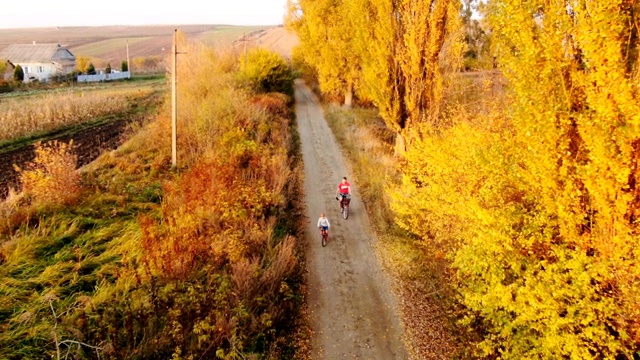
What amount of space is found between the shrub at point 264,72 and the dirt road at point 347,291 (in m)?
17.8

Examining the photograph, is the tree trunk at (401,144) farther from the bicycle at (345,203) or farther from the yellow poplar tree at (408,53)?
the bicycle at (345,203)

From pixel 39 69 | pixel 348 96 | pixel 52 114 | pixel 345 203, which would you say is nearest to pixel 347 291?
pixel 345 203

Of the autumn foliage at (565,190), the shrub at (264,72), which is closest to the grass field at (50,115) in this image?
the shrub at (264,72)

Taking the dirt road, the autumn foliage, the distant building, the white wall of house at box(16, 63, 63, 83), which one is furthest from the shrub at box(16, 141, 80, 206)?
the white wall of house at box(16, 63, 63, 83)

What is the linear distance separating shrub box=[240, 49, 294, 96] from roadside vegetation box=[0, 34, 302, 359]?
55.3 ft

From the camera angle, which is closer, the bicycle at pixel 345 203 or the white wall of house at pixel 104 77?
the bicycle at pixel 345 203

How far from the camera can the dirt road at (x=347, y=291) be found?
8508 millimetres

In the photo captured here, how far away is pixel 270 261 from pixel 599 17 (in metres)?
8.22

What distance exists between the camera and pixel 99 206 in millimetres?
12523

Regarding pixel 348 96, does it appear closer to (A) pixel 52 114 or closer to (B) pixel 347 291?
(A) pixel 52 114

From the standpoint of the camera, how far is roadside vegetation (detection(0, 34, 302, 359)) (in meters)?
7.00

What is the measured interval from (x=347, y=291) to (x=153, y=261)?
16.3 feet

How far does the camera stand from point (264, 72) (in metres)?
32.6

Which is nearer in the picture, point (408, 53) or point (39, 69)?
point (408, 53)
